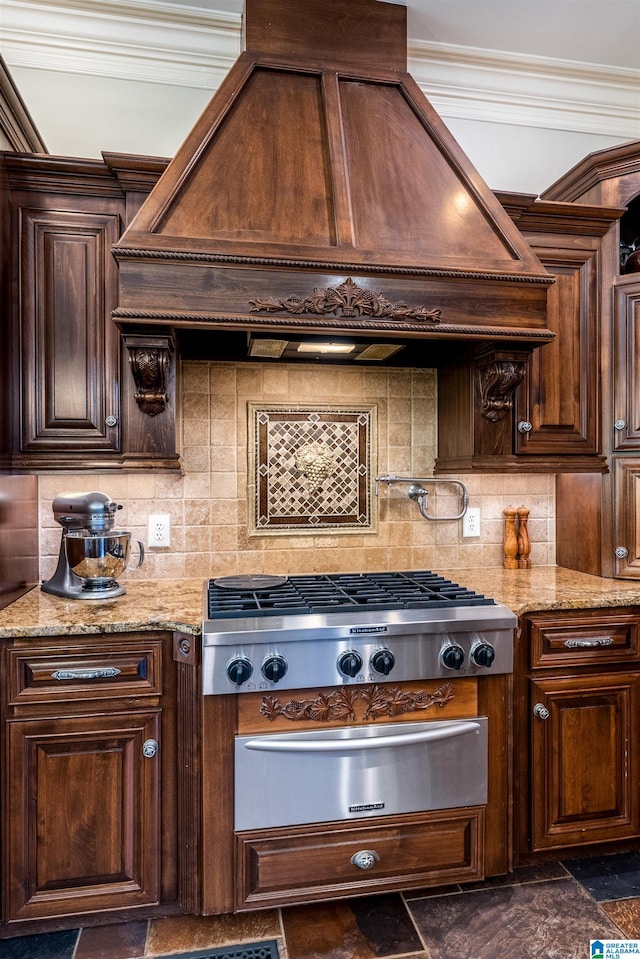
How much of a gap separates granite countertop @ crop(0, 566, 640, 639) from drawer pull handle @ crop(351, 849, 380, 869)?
2.72 ft

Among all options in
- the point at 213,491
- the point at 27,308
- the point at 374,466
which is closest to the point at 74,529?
the point at 213,491

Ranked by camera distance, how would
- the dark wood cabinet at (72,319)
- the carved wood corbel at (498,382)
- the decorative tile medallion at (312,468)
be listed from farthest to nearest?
the decorative tile medallion at (312,468), the carved wood corbel at (498,382), the dark wood cabinet at (72,319)

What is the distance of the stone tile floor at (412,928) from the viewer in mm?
1600

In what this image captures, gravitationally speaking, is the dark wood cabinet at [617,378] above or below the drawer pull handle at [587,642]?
above

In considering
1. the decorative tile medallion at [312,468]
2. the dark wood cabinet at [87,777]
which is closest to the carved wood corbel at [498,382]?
the decorative tile medallion at [312,468]

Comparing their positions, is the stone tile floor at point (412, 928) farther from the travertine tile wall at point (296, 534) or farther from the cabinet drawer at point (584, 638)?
the travertine tile wall at point (296, 534)

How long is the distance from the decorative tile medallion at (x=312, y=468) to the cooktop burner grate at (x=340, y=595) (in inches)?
A: 10.4

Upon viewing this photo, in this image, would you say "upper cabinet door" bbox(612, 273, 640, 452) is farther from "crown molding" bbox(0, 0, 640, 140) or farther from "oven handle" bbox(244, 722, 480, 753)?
"oven handle" bbox(244, 722, 480, 753)

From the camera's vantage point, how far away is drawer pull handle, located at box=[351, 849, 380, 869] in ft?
5.55

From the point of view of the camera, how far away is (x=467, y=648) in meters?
1.78

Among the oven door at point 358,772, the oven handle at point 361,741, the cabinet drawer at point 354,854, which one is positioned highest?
the oven handle at point 361,741

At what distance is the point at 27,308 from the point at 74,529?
2.51ft
